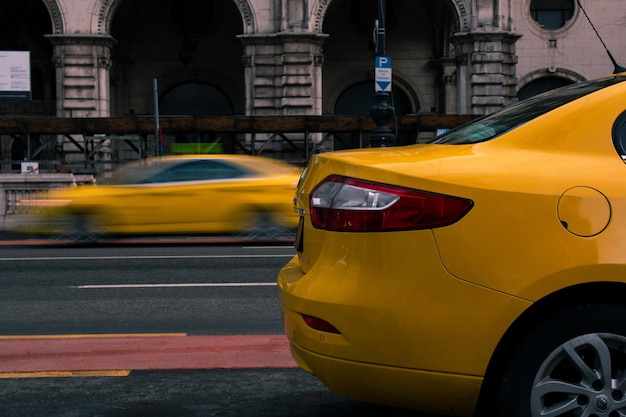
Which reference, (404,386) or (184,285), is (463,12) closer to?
(184,285)

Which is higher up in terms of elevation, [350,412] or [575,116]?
[575,116]

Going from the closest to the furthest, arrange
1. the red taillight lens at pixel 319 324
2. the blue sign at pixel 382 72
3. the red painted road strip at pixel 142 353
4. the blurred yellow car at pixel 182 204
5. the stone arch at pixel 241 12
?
the red taillight lens at pixel 319 324 < the red painted road strip at pixel 142 353 < the blurred yellow car at pixel 182 204 < the blue sign at pixel 382 72 < the stone arch at pixel 241 12

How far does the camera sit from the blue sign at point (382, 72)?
18.7 meters

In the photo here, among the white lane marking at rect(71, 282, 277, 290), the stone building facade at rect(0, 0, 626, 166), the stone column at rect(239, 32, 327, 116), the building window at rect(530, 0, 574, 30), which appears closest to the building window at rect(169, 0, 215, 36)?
the stone building facade at rect(0, 0, 626, 166)

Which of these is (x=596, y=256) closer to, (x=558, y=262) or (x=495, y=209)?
(x=558, y=262)

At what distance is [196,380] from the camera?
475cm

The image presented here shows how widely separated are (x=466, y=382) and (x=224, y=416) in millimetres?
1529

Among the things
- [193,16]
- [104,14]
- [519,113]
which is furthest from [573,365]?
[193,16]

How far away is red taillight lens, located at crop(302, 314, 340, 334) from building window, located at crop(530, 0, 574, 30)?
36.7m

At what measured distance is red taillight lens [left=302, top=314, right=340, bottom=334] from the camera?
3117 mm

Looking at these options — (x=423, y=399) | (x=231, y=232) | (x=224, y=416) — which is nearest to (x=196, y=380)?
(x=224, y=416)

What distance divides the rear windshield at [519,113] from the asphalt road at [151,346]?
143 cm

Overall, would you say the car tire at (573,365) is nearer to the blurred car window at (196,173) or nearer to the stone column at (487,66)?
the blurred car window at (196,173)

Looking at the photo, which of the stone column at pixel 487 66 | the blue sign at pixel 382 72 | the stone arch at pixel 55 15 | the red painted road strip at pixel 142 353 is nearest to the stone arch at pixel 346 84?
the stone column at pixel 487 66
